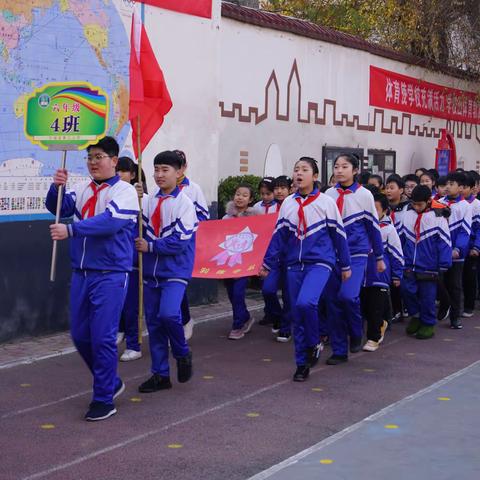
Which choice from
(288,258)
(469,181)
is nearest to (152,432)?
(288,258)

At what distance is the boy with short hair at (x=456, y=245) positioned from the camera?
1180cm

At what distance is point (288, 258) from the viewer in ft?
29.2

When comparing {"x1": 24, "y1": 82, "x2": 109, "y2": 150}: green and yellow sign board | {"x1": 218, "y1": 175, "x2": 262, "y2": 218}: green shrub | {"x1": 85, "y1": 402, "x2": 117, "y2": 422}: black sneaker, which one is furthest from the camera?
{"x1": 218, "y1": 175, "x2": 262, "y2": 218}: green shrub

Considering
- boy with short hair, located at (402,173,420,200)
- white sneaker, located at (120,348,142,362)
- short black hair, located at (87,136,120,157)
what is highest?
short black hair, located at (87,136,120,157)

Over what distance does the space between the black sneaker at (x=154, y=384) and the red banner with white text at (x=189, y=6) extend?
5290 mm

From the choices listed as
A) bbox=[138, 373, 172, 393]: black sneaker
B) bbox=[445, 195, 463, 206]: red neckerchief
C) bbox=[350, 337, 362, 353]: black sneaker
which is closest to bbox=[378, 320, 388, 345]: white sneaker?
bbox=[350, 337, 362, 353]: black sneaker

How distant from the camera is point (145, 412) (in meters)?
7.36

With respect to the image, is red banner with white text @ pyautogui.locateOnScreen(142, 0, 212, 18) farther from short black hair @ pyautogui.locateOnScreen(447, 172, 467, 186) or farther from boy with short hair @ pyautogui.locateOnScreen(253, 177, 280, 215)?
short black hair @ pyautogui.locateOnScreen(447, 172, 467, 186)

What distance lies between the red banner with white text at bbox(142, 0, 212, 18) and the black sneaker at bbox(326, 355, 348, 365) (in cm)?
486

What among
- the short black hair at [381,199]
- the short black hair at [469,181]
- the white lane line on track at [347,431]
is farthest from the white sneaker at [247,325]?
the short black hair at [469,181]

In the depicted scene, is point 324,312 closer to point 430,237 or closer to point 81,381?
point 430,237

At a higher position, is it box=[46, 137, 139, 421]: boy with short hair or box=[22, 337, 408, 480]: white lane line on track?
box=[46, 137, 139, 421]: boy with short hair

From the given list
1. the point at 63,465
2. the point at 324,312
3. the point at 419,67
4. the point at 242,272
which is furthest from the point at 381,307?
the point at 419,67

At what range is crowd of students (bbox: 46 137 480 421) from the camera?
23.7ft
